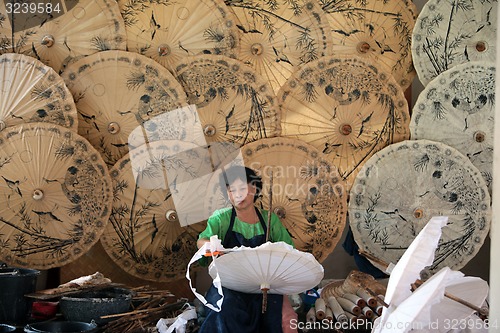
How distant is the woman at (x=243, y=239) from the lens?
4102 millimetres

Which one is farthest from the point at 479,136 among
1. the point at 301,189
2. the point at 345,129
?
the point at 301,189

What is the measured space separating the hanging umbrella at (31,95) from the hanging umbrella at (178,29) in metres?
0.63

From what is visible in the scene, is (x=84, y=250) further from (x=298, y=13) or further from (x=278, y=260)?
(x=298, y=13)

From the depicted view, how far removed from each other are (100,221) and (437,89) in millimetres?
2680

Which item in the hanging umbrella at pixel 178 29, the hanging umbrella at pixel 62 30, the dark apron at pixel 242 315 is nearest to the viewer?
the dark apron at pixel 242 315

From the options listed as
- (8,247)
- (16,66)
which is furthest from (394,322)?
(16,66)

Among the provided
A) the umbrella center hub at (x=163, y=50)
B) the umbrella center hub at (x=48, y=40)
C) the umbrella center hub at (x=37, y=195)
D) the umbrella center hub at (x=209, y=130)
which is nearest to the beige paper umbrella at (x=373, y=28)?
the umbrella center hub at (x=209, y=130)

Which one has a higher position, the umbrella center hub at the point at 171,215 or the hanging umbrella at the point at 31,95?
the hanging umbrella at the point at 31,95

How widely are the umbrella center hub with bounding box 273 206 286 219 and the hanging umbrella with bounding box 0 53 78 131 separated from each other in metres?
1.51

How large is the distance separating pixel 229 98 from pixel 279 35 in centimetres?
61

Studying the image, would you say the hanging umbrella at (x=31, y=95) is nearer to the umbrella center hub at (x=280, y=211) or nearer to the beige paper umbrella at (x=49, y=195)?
the beige paper umbrella at (x=49, y=195)

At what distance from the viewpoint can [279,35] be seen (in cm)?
527

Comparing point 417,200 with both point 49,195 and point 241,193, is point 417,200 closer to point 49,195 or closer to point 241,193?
point 241,193

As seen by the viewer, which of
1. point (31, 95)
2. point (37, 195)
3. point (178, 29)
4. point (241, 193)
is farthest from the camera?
point (178, 29)
